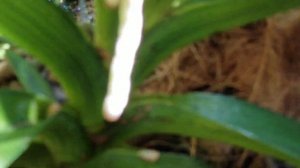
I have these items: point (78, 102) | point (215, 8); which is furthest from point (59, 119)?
point (215, 8)

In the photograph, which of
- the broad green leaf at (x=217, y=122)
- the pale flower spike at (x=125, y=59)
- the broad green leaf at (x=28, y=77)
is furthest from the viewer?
the broad green leaf at (x=28, y=77)

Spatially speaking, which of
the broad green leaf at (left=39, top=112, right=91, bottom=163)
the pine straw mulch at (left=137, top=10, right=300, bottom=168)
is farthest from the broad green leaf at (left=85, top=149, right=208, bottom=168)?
the pine straw mulch at (left=137, top=10, right=300, bottom=168)

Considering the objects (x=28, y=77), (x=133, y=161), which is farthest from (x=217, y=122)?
(x=28, y=77)

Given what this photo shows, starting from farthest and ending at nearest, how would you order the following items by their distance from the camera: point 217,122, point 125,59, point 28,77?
point 28,77 < point 217,122 < point 125,59

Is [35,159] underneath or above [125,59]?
underneath

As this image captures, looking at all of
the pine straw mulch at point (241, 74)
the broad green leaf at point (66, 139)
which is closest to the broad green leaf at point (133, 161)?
the broad green leaf at point (66, 139)

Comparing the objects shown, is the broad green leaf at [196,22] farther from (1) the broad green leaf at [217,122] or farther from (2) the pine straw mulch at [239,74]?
(2) the pine straw mulch at [239,74]

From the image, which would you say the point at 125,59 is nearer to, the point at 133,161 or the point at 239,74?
the point at 133,161

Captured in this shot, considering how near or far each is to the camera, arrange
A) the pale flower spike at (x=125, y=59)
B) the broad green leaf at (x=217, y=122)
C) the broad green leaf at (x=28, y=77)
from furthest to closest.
Result: the broad green leaf at (x=28, y=77) < the broad green leaf at (x=217, y=122) < the pale flower spike at (x=125, y=59)
